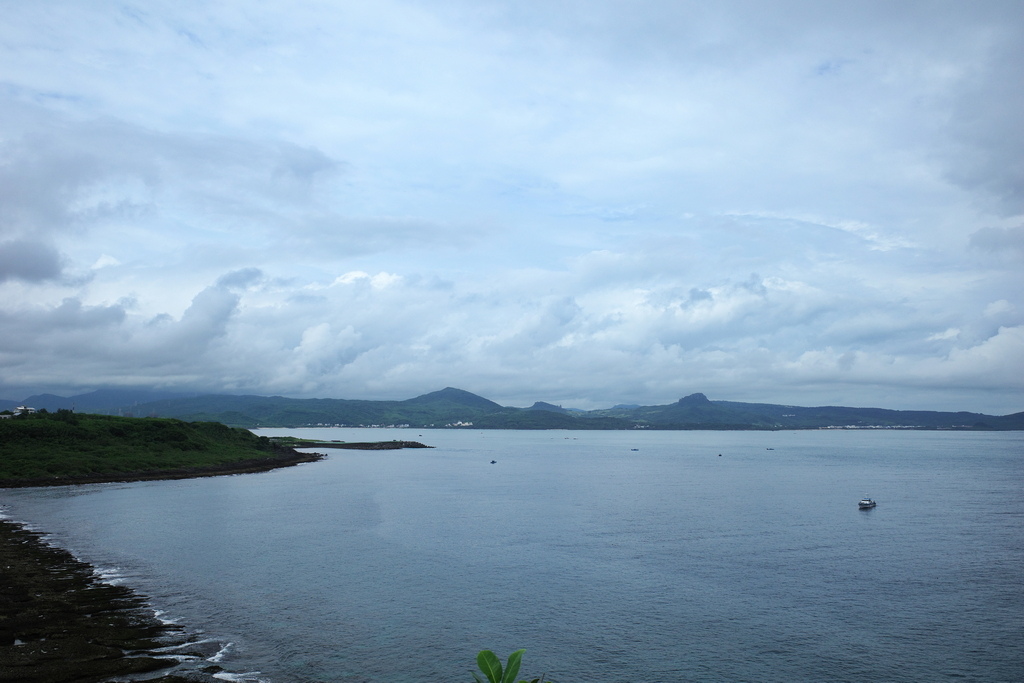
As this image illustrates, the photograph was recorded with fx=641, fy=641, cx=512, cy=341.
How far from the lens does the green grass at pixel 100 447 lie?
111 metres

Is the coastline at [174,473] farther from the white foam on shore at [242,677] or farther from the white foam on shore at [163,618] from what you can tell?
the white foam on shore at [242,677]

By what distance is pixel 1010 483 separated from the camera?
390 feet

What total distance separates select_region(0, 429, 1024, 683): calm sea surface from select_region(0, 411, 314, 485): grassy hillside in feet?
46.6

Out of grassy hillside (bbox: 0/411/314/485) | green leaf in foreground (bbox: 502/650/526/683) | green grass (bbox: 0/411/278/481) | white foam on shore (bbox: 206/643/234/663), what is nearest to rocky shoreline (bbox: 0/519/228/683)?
white foam on shore (bbox: 206/643/234/663)

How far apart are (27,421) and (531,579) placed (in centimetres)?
12078

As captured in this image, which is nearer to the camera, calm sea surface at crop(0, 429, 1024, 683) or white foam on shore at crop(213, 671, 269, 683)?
white foam on shore at crop(213, 671, 269, 683)

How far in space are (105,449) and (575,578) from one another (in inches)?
4532

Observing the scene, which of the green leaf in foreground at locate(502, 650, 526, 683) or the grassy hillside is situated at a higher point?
the green leaf in foreground at locate(502, 650, 526, 683)

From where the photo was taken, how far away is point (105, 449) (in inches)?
4978

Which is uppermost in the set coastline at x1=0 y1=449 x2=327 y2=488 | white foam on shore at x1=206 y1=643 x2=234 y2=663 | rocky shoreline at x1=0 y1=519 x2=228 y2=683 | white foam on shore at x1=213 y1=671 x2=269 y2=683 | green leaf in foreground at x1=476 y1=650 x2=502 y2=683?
green leaf in foreground at x1=476 y1=650 x2=502 y2=683

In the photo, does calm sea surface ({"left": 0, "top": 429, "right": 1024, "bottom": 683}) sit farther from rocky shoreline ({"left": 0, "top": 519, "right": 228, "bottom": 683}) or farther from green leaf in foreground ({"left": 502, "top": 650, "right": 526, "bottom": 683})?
green leaf in foreground ({"left": 502, "top": 650, "right": 526, "bottom": 683})

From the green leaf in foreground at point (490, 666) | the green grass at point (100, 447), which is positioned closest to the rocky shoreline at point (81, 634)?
the green leaf in foreground at point (490, 666)

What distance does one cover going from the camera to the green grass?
110794mm

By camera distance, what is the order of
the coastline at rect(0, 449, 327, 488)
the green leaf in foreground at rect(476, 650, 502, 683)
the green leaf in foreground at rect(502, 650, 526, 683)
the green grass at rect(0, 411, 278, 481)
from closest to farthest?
the green leaf in foreground at rect(502, 650, 526, 683) → the green leaf in foreground at rect(476, 650, 502, 683) → the coastline at rect(0, 449, 327, 488) → the green grass at rect(0, 411, 278, 481)
